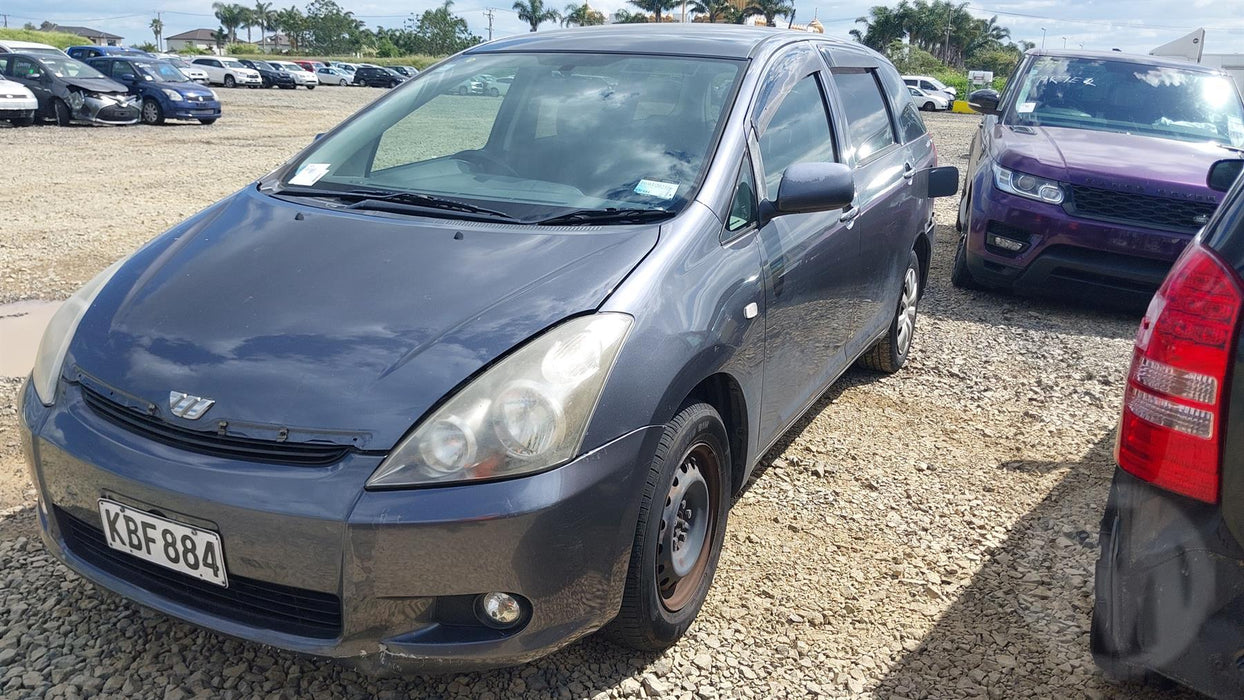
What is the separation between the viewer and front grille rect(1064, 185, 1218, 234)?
580cm

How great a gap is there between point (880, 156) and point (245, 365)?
3033mm

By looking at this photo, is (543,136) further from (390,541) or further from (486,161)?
(390,541)

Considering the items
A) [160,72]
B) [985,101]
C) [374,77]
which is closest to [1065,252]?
[985,101]

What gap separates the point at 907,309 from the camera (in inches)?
198

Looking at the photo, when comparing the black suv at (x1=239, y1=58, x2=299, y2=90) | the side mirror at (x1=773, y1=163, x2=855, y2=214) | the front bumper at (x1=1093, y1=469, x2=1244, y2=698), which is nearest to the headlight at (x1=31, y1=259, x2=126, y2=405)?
the side mirror at (x1=773, y1=163, x2=855, y2=214)

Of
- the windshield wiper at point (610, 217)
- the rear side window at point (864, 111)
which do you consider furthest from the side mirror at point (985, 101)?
the windshield wiper at point (610, 217)

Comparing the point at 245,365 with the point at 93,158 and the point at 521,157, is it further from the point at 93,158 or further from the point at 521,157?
the point at 93,158

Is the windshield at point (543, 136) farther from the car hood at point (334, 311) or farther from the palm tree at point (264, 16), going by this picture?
the palm tree at point (264, 16)

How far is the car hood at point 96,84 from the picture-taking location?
703 inches

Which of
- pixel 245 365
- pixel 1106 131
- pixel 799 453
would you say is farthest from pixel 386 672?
pixel 1106 131

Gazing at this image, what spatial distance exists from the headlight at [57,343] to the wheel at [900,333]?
11.3 ft

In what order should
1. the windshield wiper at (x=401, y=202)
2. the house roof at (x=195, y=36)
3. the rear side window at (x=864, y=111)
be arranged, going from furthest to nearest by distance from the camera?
1. the house roof at (x=195, y=36)
2. the rear side window at (x=864, y=111)
3. the windshield wiper at (x=401, y=202)

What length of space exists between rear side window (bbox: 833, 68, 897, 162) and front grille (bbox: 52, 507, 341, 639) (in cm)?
281

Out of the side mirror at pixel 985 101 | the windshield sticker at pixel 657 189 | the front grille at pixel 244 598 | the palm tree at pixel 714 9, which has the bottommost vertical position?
the front grille at pixel 244 598
